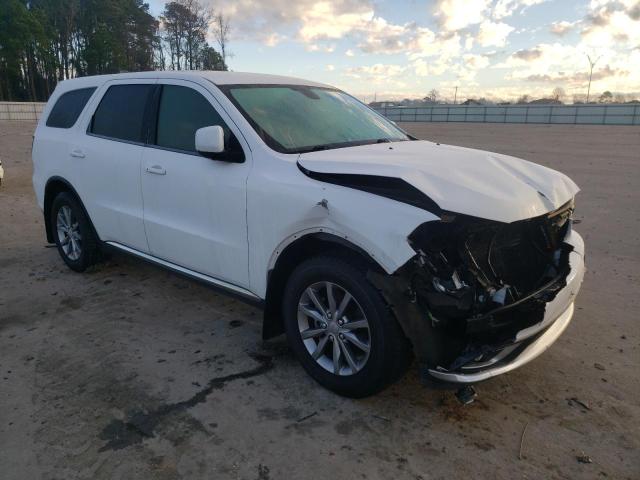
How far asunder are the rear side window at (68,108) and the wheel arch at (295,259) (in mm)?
3139

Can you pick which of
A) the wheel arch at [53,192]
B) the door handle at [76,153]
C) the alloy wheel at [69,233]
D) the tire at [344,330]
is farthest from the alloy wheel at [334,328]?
the alloy wheel at [69,233]

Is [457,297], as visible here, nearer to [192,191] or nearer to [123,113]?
[192,191]

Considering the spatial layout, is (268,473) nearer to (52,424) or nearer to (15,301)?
(52,424)

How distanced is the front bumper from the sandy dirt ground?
41cm

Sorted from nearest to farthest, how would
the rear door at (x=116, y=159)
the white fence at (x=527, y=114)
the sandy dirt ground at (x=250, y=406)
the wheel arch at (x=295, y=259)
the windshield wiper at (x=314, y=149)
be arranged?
the sandy dirt ground at (x=250, y=406)
the wheel arch at (x=295, y=259)
the windshield wiper at (x=314, y=149)
the rear door at (x=116, y=159)
the white fence at (x=527, y=114)

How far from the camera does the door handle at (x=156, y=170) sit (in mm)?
4043

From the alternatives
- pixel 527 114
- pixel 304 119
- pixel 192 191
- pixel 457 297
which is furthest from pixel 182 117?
pixel 527 114

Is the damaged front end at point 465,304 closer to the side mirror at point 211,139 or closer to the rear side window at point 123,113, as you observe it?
the side mirror at point 211,139

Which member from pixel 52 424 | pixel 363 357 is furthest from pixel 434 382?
pixel 52 424

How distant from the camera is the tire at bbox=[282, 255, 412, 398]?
2822 mm

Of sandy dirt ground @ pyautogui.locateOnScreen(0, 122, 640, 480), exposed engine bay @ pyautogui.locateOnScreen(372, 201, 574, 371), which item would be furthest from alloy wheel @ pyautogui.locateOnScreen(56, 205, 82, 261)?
exposed engine bay @ pyautogui.locateOnScreen(372, 201, 574, 371)

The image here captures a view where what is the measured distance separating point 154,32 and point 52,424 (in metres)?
68.3

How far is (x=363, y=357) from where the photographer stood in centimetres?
307

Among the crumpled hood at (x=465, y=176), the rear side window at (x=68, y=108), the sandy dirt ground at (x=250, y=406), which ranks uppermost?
the rear side window at (x=68, y=108)
